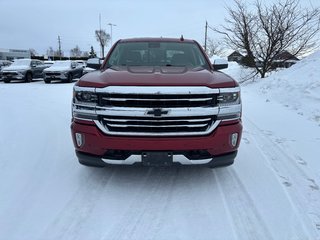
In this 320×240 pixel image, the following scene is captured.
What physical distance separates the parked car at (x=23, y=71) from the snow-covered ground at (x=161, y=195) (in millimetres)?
16804

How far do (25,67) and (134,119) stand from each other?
20.9m

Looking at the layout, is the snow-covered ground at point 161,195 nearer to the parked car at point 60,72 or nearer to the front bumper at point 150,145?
the front bumper at point 150,145

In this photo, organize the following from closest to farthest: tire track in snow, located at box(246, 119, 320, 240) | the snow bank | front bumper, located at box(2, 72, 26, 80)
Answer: tire track in snow, located at box(246, 119, 320, 240) → the snow bank → front bumper, located at box(2, 72, 26, 80)

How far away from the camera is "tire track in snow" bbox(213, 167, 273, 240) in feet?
9.95

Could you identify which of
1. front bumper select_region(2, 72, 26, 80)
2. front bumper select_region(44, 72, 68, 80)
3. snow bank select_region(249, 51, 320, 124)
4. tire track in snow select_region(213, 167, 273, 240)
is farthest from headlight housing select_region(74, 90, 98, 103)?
front bumper select_region(2, 72, 26, 80)

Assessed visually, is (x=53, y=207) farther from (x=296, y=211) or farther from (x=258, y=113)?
(x=258, y=113)

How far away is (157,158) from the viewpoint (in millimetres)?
3607

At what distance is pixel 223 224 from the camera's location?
10.5 feet

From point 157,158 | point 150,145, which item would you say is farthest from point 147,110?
point 157,158

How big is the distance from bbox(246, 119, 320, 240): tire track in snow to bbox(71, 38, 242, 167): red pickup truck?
834 mm

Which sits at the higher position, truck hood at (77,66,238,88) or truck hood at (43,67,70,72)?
truck hood at (77,66,238,88)

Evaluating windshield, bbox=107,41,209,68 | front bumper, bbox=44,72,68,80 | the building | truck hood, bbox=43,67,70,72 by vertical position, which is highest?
windshield, bbox=107,41,209,68

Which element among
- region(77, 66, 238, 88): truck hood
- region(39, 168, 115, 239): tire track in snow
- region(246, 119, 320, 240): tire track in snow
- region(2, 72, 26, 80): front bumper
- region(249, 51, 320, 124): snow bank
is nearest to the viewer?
region(39, 168, 115, 239): tire track in snow

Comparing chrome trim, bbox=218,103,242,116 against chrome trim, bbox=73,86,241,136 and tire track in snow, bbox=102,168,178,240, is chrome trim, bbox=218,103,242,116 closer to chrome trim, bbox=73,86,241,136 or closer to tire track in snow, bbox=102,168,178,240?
chrome trim, bbox=73,86,241,136
